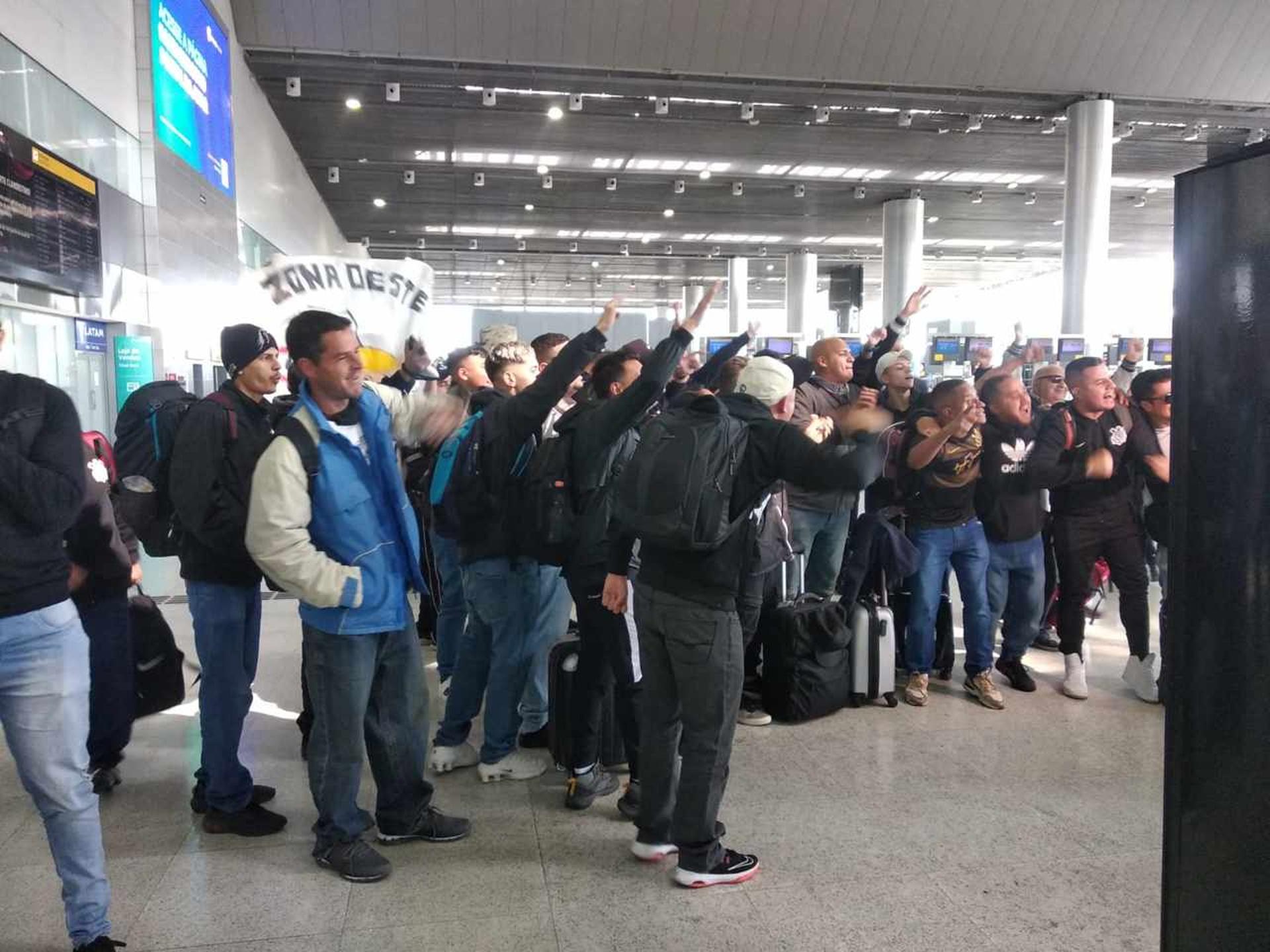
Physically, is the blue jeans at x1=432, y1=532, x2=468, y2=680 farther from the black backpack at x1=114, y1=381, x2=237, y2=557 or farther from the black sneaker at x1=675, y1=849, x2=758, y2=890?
the black sneaker at x1=675, y1=849, x2=758, y2=890

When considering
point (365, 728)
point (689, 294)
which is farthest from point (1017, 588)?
point (689, 294)

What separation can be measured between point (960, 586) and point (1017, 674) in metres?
0.60

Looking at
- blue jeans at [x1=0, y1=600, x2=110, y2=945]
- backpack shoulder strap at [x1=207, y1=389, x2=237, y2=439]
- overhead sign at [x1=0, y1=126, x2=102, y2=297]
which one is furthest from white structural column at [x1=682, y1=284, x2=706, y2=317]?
blue jeans at [x1=0, y1=600, x2=110, y2=945]

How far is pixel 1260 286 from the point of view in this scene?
1.12m

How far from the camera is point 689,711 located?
8.84 ft

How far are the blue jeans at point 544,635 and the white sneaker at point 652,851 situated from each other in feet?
2.92

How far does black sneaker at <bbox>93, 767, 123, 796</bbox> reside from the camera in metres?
3.46

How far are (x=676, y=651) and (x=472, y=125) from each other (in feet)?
42.8

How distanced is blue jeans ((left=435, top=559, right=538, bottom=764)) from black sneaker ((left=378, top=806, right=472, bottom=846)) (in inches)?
18.4

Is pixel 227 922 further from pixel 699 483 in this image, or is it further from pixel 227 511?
pixel 699 483

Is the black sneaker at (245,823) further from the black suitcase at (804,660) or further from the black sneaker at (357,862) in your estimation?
the black suitcase at (804,660)

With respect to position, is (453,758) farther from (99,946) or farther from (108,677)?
(99,946)

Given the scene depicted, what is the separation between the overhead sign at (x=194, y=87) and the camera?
25.6 feet

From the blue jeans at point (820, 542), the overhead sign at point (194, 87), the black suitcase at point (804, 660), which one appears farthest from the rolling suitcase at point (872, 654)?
the overhead sign at point (194, 87)
